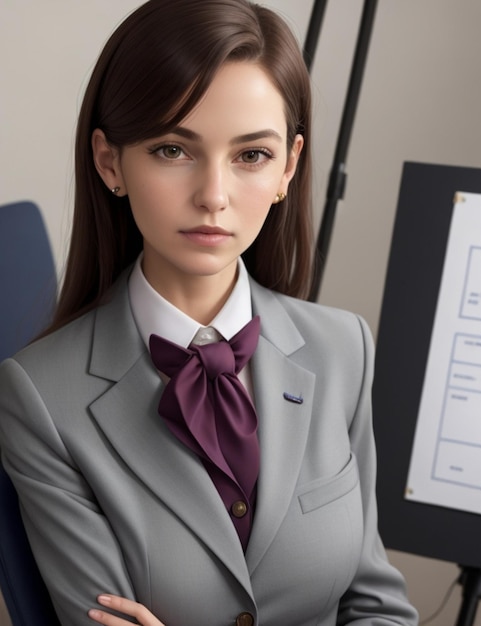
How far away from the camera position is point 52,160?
7.84 feet

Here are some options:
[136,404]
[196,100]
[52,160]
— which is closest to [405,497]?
[136,404]

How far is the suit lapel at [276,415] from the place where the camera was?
1.25 metres

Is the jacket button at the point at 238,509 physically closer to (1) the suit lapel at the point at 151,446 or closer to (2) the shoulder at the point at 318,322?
(1) the suit lapel at the point at 151,446

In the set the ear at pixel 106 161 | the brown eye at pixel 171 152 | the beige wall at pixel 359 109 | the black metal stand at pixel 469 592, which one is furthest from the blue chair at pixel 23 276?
the black metal stand at pixel 469 592

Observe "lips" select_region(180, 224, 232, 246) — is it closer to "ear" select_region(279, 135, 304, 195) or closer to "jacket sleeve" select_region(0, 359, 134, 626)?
"ear" select_region(279, 135, 304, 195)

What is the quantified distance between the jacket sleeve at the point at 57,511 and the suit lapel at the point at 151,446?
0.06 metres

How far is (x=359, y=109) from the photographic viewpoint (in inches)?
107

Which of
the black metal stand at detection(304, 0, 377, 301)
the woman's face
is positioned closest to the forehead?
the woman's face

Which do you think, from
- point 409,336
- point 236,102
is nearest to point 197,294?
point 236,102

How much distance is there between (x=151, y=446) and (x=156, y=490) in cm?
5

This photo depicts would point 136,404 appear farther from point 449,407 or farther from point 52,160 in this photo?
point 52,160

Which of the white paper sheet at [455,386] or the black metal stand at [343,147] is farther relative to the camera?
the black metal stand at [343,147]

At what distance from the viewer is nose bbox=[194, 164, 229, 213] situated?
115 centimetres

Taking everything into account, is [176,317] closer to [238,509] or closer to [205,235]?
[205,235]
